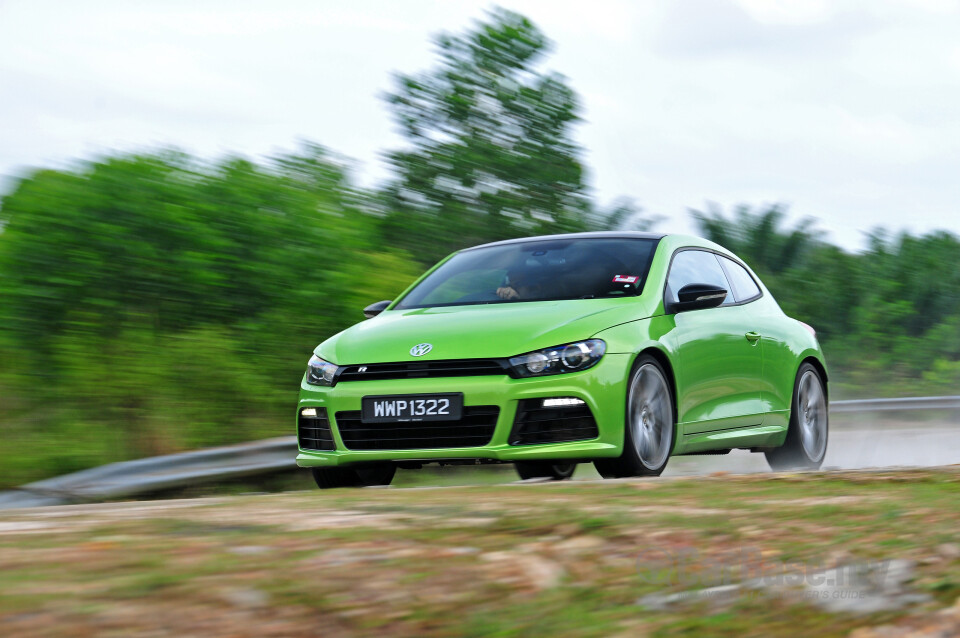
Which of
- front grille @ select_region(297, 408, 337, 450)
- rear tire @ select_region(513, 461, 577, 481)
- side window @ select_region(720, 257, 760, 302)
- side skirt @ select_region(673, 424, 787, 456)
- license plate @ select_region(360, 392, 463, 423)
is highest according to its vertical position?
side window @ select_region(720, 257, 760, 302)

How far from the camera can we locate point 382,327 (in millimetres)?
6738

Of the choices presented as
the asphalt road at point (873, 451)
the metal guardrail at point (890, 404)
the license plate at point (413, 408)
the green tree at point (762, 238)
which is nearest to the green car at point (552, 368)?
the license plate at point (413, 408)

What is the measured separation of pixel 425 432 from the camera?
6.16 m

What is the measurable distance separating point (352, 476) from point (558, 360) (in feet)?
4.68

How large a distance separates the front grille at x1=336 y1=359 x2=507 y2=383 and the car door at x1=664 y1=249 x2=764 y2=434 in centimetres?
122

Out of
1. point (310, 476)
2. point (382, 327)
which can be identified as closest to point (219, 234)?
point (310, 476)

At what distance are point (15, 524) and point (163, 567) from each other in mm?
1021

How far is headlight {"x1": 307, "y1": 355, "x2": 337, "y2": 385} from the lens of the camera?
6512 millimetres

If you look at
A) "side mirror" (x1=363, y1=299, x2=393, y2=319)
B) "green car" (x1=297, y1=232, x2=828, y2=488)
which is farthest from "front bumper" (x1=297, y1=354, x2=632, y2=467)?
"side mirror" (x1=363, y1=299, x2=393, y2=319)

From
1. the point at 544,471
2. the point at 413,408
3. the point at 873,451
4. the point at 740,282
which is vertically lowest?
the point at 873,451

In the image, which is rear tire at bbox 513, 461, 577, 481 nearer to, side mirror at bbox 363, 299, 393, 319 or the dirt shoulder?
side mirror at bbox 363, 299, 393, 319

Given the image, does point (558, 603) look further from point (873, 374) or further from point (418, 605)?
point (873, 374)

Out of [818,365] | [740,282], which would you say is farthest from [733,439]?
[818,365]

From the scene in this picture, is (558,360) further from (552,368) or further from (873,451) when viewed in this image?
(873,451)
